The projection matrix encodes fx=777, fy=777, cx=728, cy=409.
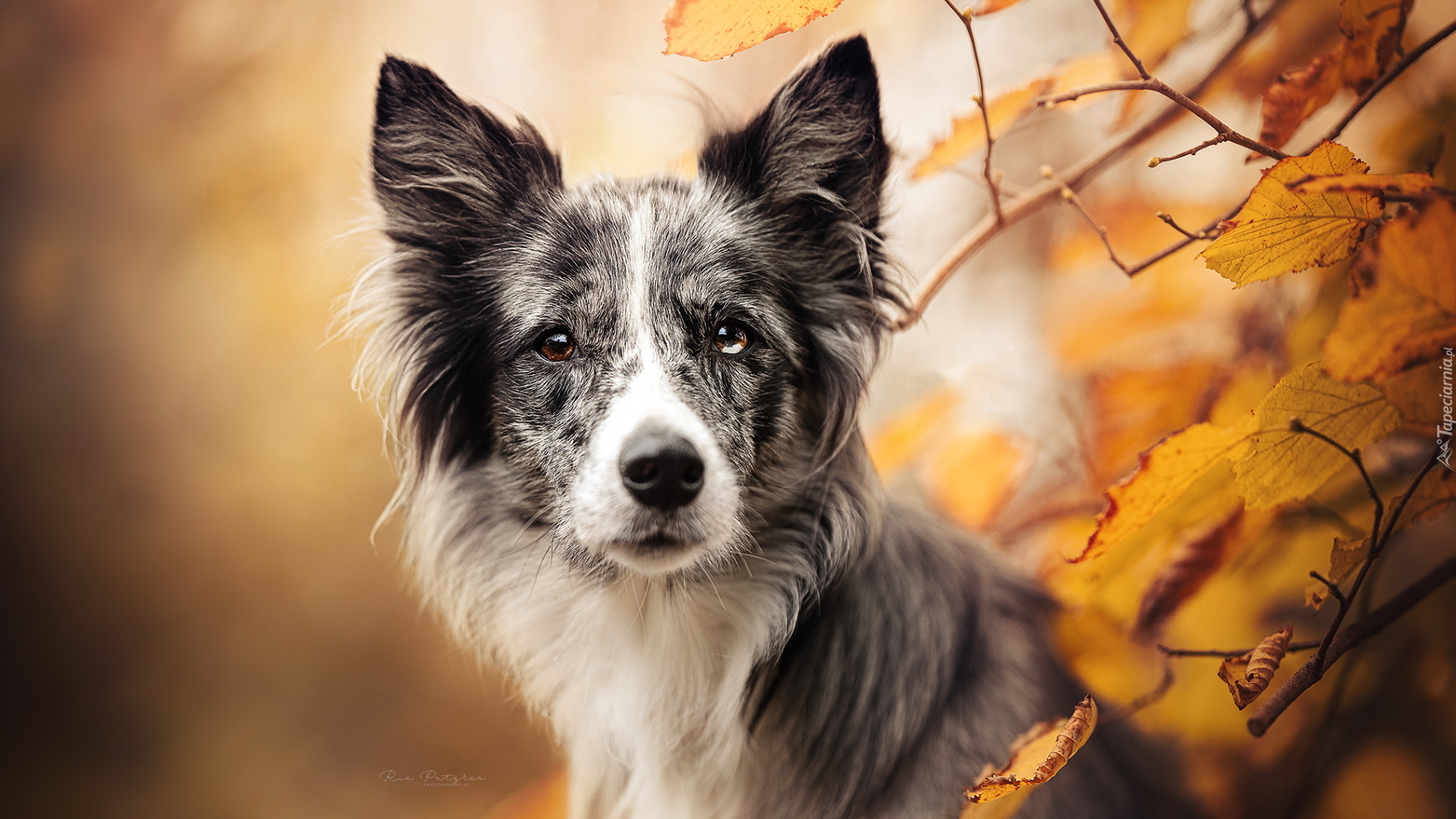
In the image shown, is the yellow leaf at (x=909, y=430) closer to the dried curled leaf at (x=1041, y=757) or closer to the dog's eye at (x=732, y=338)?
the dog's eye at (x=732, y=338)

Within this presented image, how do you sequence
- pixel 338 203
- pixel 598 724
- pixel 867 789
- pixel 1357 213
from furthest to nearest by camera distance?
pixel 338 203 < pixel 598 724 < pixel 867 789 < pixel 1357 213

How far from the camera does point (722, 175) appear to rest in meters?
1.83

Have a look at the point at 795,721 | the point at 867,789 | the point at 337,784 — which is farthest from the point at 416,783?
the point at 867,789

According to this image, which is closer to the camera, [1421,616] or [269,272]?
[1421,616]

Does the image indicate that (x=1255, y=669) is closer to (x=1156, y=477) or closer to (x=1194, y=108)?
(x=1156, y=477)

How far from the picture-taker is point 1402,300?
4.38 feet

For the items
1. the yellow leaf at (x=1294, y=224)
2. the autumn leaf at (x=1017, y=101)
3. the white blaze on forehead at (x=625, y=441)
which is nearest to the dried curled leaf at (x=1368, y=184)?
the yellow leaf at (x=1294, y=224)

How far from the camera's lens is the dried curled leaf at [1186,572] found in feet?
5.72

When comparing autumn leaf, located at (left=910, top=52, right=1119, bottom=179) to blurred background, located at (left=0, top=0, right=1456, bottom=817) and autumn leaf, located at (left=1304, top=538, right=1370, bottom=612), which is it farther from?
autumn leaf, located at (left=1304, top=538, right=1370, bottom=612)

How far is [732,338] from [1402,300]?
1.21 m

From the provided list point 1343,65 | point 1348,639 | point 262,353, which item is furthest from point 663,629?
point 1343,65

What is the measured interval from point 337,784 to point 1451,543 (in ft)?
9.12

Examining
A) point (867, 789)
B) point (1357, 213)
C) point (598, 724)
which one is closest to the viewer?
point (1357, 213)

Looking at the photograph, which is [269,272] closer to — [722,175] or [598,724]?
[722,175]
